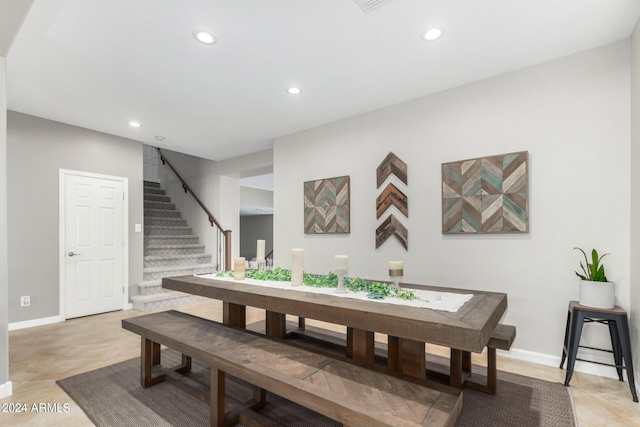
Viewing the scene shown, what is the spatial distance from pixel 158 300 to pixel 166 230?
77.4 inches

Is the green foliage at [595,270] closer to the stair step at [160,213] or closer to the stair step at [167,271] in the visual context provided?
the stair step at [167,271]

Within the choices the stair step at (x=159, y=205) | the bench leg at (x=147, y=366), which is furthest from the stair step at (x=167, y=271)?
the bench leg at (x=147, y=366)

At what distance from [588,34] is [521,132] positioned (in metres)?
0.81

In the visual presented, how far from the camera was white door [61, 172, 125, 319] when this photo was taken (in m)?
4.41

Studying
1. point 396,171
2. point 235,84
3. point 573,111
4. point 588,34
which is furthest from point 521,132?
point 235,84

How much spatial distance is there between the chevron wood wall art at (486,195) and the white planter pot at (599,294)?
64 centimetres

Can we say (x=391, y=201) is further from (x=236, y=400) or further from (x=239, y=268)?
(x=236, y=400)

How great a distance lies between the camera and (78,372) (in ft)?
8.84

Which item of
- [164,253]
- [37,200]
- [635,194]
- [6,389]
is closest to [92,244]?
[37,200]

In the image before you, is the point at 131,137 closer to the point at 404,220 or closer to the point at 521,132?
the point at 404,220

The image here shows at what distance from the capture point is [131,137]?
5.05 m

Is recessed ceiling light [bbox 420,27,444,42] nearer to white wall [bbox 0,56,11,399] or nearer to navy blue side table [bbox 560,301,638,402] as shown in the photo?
navy blue side table [bbox 560,301,638,402]

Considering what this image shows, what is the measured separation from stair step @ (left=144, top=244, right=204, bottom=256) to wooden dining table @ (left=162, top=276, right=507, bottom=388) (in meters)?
3.94

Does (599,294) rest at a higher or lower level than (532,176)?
→ lower
